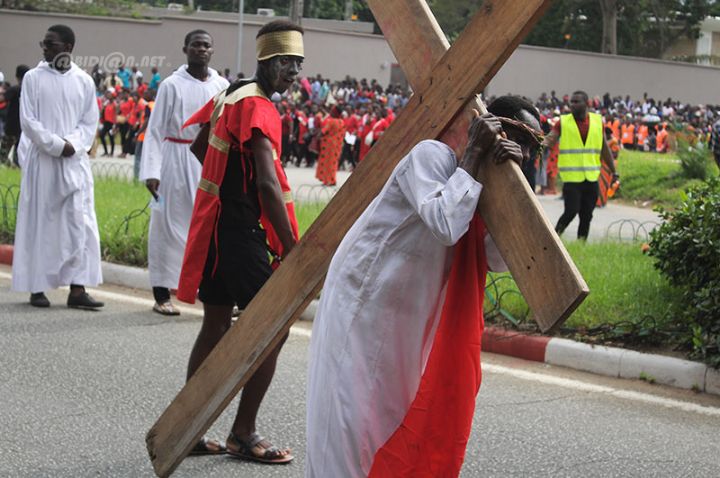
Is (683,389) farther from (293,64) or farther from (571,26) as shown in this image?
(571,26)

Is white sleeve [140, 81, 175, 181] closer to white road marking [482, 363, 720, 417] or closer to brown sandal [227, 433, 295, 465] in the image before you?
white road marking [482, 363, 720, 417]

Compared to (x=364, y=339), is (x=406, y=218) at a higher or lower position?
higher

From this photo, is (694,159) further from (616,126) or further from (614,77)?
(614,77)

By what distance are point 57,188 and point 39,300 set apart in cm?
91

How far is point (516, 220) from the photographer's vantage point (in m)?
3.20

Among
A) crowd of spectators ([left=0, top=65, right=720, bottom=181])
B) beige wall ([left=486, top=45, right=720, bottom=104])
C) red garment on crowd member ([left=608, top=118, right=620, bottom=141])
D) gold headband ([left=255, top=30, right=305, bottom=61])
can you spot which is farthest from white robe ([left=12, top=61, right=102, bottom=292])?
beige wall ([left=486, top=45, right=720, bottom=104])

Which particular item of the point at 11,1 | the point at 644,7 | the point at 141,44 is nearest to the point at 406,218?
the point at 141,44

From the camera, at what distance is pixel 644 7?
57.4 meters

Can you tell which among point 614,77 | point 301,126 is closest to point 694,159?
point 301,126

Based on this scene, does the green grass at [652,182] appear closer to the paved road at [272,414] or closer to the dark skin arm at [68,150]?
the dark skin arm at [68,150]

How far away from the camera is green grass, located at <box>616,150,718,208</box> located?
21.3 m

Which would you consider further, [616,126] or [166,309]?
[616,126]

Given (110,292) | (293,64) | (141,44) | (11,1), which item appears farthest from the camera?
(11,1)

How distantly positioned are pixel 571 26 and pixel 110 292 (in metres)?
52.3
